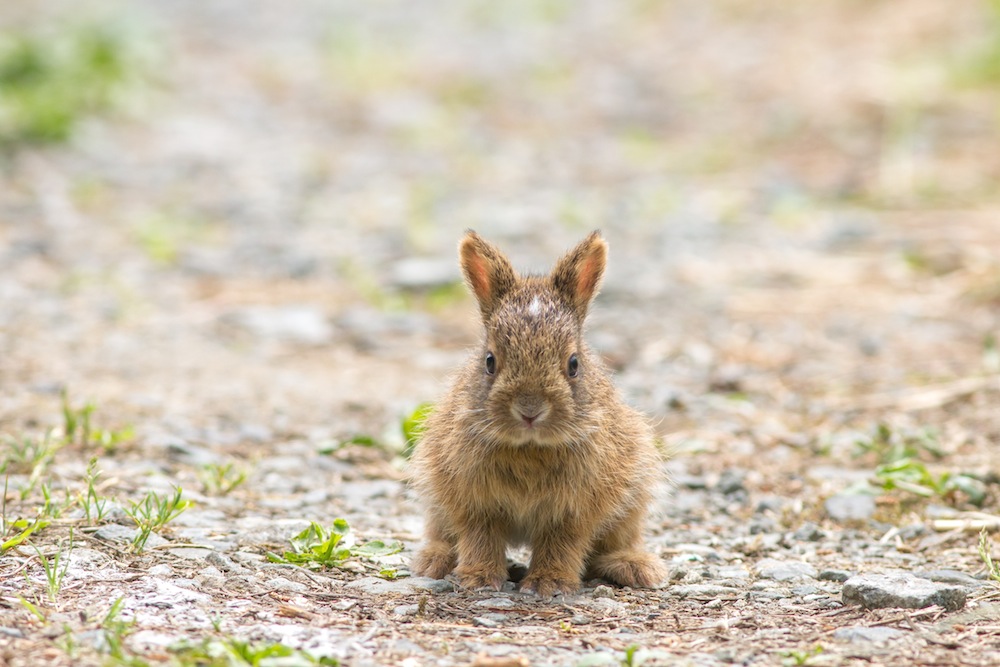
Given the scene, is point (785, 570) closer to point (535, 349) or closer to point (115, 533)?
point (535, 349)

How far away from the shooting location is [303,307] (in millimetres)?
9766

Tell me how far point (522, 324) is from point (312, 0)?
67.1 feet

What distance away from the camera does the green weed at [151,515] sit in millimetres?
4902

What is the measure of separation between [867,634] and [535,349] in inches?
63.5

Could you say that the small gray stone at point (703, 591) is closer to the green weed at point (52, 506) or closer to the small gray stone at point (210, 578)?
the small gray stone at point (210, 578)

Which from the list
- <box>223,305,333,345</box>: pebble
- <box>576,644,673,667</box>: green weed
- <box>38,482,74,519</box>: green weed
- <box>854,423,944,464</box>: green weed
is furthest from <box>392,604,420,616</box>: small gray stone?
<box>223,305,333,345</box>: pebble

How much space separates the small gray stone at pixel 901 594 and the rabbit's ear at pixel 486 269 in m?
1.82

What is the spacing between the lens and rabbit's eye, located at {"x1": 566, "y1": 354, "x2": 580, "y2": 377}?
16.8 ft

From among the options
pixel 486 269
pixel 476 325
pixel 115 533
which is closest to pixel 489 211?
pixel 476 325

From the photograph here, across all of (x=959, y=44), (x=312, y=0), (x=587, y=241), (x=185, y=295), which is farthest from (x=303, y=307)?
(x=312, y=0)

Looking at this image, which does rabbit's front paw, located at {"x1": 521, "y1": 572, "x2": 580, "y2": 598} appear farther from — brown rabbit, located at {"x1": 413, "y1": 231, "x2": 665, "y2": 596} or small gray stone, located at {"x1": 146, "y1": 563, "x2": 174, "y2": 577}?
small gray stone, located at {"x1": 146, "y1": 563, "x2": 174, "y2": 577}

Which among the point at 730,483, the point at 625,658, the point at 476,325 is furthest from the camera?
the point at 476,325

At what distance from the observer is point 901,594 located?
14.9 ft

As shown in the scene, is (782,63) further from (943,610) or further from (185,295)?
(943,610)
